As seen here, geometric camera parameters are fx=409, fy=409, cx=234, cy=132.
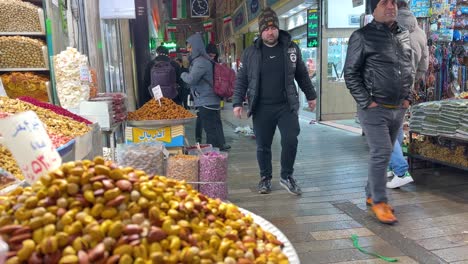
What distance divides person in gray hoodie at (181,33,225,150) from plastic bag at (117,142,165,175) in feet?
8.02

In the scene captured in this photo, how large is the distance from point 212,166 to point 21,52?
7.87 ft

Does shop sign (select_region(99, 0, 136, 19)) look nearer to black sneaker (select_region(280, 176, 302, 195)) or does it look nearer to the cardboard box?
the cardboard box

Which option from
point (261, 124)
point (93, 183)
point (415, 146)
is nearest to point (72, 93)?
point (261, 124)

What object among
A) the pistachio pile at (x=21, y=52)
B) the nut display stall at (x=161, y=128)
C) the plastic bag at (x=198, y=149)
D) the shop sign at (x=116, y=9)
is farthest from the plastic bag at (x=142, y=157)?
the shop sign at (x=116, y=9)

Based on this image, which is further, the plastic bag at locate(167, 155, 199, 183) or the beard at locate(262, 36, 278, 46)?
the beard at locate(262, 36, 278, 46)

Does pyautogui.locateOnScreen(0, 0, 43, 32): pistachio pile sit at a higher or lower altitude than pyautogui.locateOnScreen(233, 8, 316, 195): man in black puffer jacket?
higher

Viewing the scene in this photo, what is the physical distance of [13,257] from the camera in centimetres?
115

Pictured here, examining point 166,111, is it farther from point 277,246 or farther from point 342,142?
point 342,142

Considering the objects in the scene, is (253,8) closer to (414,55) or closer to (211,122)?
(211,122)

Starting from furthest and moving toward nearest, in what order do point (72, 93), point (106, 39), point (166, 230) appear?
point (106, 39) < point (72, 93) < point (166, 230)

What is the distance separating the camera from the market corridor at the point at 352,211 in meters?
3.08

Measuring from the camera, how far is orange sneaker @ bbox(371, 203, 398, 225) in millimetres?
3545

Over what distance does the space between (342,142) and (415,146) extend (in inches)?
101

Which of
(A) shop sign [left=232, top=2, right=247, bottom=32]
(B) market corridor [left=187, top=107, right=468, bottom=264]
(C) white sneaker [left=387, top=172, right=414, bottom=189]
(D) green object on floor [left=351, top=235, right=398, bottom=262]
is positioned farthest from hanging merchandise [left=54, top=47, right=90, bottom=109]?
(A) shop sign [left=232, top=2, right=247, bottom=32]
